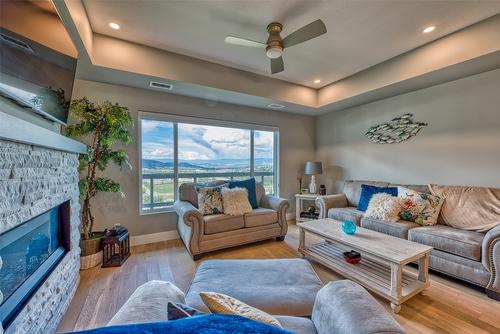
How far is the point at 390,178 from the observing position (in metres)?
3.60

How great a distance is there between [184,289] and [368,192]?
9.70ft

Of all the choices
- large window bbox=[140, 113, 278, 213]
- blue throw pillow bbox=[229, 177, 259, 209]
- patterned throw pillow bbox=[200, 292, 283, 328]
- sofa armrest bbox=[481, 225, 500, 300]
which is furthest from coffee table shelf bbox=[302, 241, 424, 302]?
large window bbox=[140, 113, 278, 213]

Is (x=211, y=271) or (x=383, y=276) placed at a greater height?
(x=211, y=271)

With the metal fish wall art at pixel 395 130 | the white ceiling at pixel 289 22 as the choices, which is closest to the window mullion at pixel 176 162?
the white ceiling at pixel 289 22

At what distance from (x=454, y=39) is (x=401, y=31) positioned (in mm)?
616

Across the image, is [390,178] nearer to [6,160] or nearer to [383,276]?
[383,276]

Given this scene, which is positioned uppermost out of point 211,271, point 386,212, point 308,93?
point 308,93

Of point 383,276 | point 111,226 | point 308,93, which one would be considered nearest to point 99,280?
point 111,226

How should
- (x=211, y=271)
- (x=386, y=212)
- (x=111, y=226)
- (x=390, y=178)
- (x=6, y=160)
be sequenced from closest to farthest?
(x=6, y=160) < (x=211, y=271) < (x=386, y=212) < (x=111, y=226) < (x=390, y=178)

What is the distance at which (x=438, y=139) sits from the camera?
3033mm

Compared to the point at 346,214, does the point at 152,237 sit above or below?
below

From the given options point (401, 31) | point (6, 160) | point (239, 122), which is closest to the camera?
point (6, 160)

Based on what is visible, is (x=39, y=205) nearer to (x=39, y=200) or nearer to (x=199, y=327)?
(x=39, y=200)

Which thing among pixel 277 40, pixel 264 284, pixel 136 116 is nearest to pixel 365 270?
pixel 264 284
